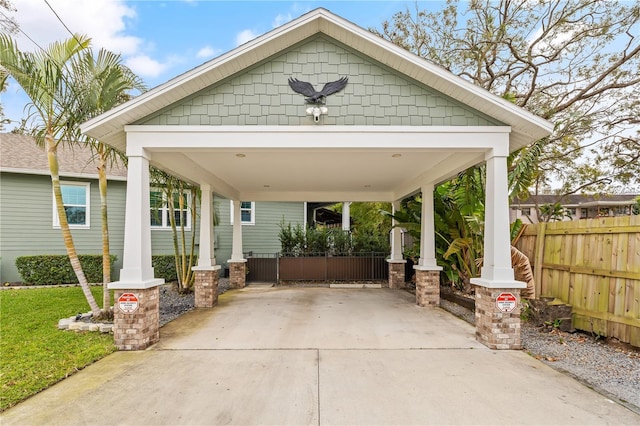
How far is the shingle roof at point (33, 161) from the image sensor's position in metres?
10.8

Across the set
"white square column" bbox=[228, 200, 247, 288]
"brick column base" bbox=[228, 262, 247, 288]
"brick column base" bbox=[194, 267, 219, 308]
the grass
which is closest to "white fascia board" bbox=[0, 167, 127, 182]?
"white square column" bbox=[228, 200, 247, 288]

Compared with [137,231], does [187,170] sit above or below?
above

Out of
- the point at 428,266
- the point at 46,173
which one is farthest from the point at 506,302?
the point at 46,173

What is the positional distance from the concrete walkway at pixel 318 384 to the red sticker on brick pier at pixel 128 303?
651 millimetres

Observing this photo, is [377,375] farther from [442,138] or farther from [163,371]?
[442,138]

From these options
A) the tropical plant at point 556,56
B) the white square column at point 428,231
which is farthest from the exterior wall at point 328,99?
the tropical plant at point 556,56

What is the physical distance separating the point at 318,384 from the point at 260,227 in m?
10.8

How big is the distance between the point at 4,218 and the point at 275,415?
500 inches

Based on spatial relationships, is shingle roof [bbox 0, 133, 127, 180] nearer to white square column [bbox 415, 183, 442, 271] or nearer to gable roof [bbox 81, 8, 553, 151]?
gable roof [bbox 81, 8, 553, 151]

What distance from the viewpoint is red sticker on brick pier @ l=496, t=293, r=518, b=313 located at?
490 cm

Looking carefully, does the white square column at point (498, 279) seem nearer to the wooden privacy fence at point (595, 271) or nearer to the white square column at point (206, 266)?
the wooden privacy fence at point (595, 271)

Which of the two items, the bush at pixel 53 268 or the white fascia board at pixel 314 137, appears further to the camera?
the bush at pixel 53 268

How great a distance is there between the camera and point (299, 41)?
518 centimetres

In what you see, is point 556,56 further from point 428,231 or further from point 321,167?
point 321,167
